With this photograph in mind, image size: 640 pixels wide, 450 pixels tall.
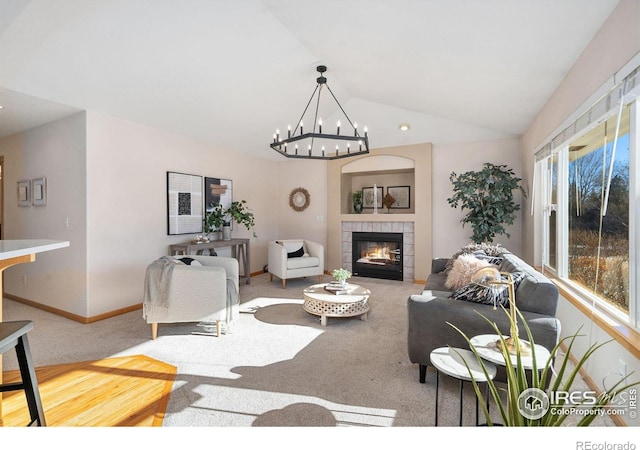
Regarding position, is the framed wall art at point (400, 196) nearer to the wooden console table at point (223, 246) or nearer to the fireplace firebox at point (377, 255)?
the fireplace firebox at point (377, 255)

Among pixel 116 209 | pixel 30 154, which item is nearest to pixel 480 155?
pixel 116 209

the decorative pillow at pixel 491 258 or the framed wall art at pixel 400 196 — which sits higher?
the framed wall art at pixel 400 196

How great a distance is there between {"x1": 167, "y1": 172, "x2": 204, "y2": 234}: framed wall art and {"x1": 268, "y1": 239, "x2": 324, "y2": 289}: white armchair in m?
1.24

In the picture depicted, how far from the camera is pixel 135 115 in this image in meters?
3.88

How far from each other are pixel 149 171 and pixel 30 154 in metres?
1.53

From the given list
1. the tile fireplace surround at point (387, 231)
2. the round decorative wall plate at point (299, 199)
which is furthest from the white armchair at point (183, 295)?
the round decorative wall plate at point (299, 199)

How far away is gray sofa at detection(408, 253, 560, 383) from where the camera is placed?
1902 mm

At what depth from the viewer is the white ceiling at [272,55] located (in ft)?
7.36

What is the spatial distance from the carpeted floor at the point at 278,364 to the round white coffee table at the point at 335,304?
5.2 inches

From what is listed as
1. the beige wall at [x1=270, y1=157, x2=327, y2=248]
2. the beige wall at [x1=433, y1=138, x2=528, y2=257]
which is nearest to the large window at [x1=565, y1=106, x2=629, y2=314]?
the beige wall at [x1=433, y1=138, x2=528, y2=257]

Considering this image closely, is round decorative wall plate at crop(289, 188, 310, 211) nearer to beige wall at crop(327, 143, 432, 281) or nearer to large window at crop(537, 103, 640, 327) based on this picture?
beige wall at crop(327, 143, 432, 281)

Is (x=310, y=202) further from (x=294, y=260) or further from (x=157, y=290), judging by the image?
(x=157, y=290)
